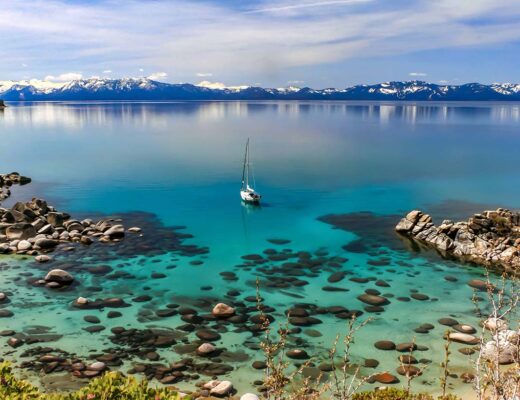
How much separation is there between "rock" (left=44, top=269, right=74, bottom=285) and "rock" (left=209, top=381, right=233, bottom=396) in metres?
19.4

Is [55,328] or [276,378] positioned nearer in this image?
[276,378]

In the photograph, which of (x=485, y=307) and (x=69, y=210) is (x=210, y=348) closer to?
(x=485, y=307)

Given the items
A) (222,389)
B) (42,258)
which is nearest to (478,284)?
(222,389)

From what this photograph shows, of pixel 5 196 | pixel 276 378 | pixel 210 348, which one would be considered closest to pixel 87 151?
pixel 5 196

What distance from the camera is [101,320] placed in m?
31.4

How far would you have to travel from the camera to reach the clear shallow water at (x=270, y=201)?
32.0 meters

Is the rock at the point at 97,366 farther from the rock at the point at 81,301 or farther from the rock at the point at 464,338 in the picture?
the rock at the point at 464,338

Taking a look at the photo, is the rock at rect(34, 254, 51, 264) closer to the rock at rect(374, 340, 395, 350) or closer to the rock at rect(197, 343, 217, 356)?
the rock at rect(197, 343, 217, 356)

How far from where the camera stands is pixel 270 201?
69.1 meters

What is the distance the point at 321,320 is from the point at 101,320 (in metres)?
15.3

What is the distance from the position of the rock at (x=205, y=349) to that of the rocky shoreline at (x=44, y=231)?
22.4m

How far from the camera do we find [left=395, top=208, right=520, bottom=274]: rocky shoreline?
4575 cm

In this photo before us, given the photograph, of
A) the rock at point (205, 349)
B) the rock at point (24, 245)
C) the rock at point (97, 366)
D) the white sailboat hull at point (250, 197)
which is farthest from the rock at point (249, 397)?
the white sailboat hull at point (250, 197)

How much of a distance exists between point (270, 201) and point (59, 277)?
37.2 meters
